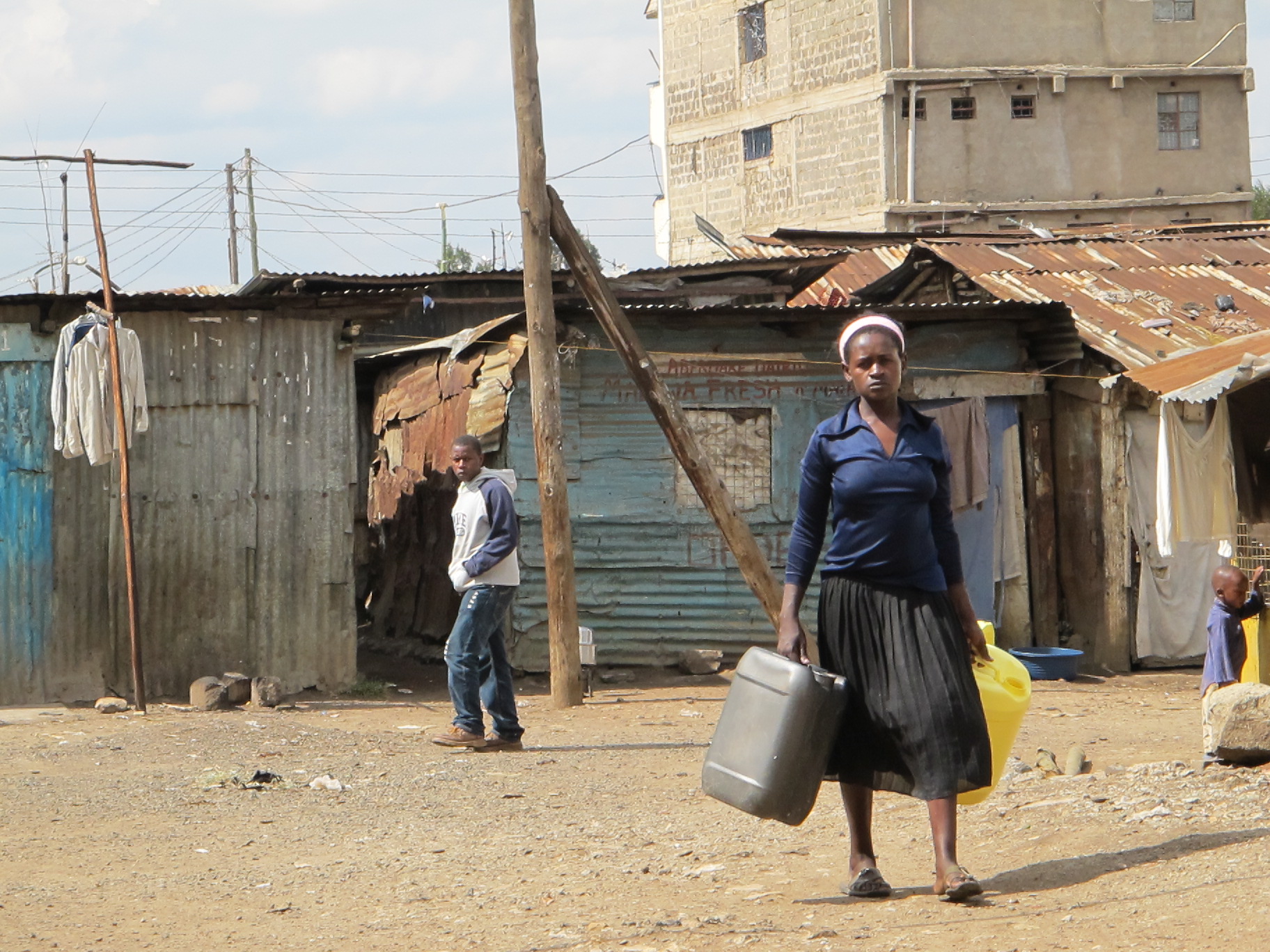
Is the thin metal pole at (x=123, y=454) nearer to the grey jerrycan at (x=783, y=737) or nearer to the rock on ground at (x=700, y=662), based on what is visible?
the rock on ground at (x=700, y=662)

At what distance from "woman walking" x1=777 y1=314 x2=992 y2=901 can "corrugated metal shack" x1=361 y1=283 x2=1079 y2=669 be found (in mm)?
7415

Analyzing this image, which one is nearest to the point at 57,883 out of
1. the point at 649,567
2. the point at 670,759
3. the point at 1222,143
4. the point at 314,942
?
the point at 314,942

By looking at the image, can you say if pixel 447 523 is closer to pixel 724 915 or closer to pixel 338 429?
pixel 338 429

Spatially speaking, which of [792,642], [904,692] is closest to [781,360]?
[792,642]

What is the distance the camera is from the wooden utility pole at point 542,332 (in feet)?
33.2

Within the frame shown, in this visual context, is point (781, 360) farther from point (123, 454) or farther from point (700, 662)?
point (123, 454)

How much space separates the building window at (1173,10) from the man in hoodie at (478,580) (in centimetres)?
3203

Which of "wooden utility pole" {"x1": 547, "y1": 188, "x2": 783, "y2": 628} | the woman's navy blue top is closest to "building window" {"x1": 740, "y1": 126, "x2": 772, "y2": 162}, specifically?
"wooden utility pole" {"x1": 547, "y1": 188, "x2": 783, "y2": 628}

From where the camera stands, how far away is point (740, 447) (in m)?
12.7

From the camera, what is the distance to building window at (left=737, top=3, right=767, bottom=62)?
36750 mm

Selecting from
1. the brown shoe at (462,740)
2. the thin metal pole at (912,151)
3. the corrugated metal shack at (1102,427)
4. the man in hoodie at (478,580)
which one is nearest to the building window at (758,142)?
the thin metal pole at (912,151)

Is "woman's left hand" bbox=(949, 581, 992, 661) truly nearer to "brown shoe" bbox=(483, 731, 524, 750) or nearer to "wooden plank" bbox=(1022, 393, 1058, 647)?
"brown shoe" bbox=(483, 731, 524, 750)

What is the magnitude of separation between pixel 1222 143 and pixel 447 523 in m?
28.8

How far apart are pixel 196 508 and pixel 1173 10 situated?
31.5 metres
